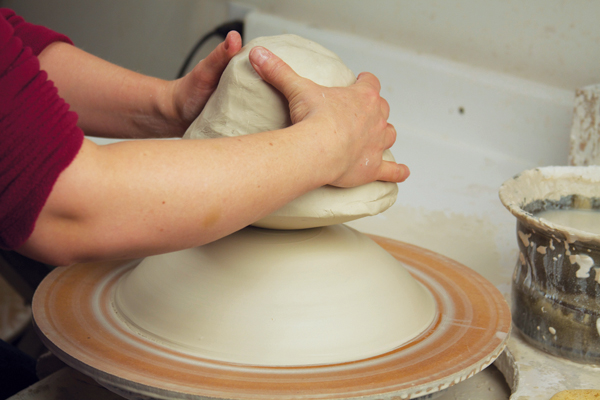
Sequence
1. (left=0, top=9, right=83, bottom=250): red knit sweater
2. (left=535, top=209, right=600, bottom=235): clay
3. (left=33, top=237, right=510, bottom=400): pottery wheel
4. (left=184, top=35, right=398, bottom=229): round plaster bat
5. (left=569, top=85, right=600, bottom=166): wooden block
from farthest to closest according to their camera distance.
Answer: (left=569, top=85, right=600, bottom=166): wooden block → (left=535, top=209, right=600, bottom=235): clay → (left=184, top=35, right=398, bottom=229): round plaster bat → (left=33, top=237, right=510, bottom=400): pottery wheel → (left=0, top=9, right=83, bottom=250): red knit sweater

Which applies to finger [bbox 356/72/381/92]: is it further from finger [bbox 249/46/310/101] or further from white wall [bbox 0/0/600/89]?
white wall [bbox 0/0/600/89]

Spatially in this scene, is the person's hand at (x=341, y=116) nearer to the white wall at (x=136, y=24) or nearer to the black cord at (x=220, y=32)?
the black cord at (x=220, y=32)

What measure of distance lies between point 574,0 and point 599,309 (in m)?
1.03

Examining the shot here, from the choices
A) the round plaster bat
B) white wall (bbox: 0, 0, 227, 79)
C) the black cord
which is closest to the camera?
the round plaster bat

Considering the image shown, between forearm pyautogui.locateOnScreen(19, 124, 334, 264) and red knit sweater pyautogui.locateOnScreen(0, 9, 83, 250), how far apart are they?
0.02 metres

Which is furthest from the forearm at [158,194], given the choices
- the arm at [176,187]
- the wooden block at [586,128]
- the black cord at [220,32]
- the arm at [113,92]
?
the black cord at [220,32]

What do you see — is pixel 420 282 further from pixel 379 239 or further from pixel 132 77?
pixel 132 77

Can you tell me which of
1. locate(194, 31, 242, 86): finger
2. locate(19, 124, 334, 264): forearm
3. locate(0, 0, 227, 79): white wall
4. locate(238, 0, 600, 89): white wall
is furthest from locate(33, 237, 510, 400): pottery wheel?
locate(0, 0, 227, 79): white wall

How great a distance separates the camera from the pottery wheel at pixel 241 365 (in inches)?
24.7

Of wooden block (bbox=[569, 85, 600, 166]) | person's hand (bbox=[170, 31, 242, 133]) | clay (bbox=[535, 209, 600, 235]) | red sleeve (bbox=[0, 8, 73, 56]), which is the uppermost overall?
Result: red sleeve (bbox=[0, 8, 73, 56])

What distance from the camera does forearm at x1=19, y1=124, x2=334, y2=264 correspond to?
0.55 metres

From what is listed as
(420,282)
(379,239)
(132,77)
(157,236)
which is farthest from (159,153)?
(379,239)

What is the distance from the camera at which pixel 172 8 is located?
8.89 feet

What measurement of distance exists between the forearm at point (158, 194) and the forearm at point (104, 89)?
1.22 feet
